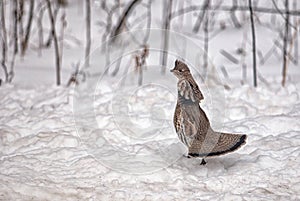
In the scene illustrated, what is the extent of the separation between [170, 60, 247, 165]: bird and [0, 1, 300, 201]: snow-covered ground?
0.14 metres

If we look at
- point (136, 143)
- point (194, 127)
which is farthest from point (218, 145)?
point (136, 143)

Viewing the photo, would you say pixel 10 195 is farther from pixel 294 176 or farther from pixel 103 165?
pixel 294 176

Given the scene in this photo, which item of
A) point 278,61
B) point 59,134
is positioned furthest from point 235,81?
point 59,134

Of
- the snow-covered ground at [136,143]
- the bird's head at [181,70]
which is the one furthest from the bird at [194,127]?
the snow-covered ground at [136,143]

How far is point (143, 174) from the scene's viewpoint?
254 cm

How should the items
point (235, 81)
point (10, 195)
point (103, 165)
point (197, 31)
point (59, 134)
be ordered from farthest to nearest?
1. point (197, 31)
2. point (235, 81)
3. point (59, 134)
4. point (103, 165)
5. point (10, 195)

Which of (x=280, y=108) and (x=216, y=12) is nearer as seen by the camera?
(x=280, y=108)

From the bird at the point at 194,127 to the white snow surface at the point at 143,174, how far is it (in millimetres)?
142

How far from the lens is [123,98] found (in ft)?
12.0

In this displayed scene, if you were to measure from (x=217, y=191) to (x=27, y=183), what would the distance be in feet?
2.49

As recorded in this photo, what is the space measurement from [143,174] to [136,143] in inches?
17.0

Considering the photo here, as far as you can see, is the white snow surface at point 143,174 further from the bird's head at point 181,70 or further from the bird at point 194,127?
the bird's head at point 181,70

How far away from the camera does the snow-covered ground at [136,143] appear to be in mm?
2441

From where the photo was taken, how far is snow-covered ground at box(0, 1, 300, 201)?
96.1 inches
